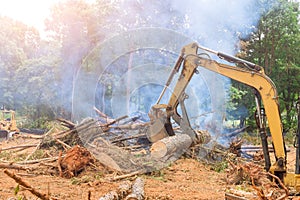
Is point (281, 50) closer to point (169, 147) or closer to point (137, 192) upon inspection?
point (169, 147)

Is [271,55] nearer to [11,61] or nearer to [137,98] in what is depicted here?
[137,98]

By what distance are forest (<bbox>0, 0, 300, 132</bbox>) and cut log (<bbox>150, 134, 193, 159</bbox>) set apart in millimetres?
4258

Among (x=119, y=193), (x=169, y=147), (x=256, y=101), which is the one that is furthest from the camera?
(x=169, y=147)

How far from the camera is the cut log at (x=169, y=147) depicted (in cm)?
675

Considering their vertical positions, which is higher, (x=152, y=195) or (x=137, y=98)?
(x=137, y=98)

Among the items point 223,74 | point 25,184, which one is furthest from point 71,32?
point 25,184

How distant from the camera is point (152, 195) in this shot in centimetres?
472

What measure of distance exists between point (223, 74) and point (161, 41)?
6.36m

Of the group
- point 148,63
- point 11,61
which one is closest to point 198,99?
point 148,63

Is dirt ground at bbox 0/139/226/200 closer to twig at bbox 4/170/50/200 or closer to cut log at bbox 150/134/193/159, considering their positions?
cut log at bbox 150/134/193/159

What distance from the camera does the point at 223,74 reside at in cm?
647

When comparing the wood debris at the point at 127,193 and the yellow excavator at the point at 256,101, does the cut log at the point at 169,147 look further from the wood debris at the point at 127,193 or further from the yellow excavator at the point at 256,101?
the wood debris at the point at 127,193

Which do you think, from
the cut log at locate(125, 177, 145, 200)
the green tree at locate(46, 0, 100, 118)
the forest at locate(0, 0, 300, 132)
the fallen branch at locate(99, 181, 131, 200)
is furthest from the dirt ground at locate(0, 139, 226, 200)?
the green tree at locate(46, 0, 100, 118)

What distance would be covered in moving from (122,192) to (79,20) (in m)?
12.6
